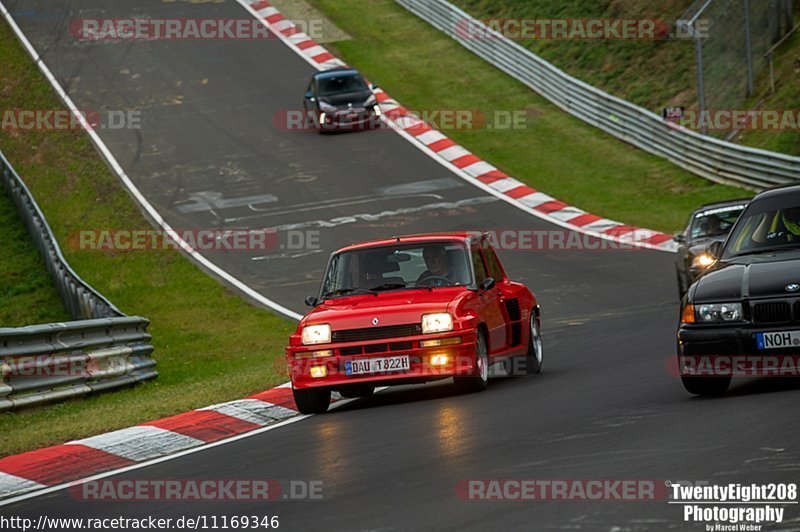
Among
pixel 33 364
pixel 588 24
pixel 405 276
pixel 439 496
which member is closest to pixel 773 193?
pixel 405 276

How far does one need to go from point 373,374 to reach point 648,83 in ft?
84.9

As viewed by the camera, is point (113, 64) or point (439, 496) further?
point (113, 64)

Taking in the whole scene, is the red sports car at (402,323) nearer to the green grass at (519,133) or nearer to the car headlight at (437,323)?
the car headlight at (437,323)

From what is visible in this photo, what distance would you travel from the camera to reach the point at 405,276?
44.1 feet

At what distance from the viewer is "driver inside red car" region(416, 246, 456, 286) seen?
1336 cm

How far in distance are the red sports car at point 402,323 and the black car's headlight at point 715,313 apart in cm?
236

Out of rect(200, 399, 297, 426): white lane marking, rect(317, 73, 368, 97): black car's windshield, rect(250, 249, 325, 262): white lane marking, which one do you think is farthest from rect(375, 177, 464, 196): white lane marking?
rect(200, 399, 297, 426): white lane marking

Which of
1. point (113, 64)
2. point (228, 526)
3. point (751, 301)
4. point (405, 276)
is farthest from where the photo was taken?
point (113, 64)

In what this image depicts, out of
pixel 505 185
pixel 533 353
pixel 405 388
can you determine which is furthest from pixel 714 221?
pixel 505 185

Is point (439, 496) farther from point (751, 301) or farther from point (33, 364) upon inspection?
point (33, 364)

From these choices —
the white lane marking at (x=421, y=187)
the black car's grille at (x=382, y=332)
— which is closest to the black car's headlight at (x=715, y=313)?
the black car's grille at (x=382, y=332)

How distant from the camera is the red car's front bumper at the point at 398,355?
12.3 meters

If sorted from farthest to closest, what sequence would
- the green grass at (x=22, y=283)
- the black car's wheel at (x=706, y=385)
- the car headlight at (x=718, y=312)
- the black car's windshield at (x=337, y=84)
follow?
the black car's windshield at (x=337, y=84) → the green grass at (x=22, y=283) → the black car's wheel at (x=706, y=385) → the car headlight at (x=718, y=312)

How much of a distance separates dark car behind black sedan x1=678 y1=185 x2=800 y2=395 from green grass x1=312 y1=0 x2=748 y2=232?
1642cm
